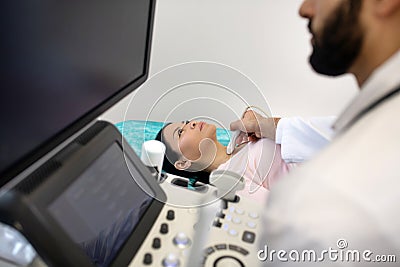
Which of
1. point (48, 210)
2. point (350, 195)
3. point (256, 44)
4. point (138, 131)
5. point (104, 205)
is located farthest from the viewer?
point (256, 44)

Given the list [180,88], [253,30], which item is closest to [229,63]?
[253,30]

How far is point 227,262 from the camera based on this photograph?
59 centimetres

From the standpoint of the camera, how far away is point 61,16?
18.6 inches

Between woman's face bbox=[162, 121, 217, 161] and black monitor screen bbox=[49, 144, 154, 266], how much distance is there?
1.03 ft

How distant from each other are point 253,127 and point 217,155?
0.48 feet

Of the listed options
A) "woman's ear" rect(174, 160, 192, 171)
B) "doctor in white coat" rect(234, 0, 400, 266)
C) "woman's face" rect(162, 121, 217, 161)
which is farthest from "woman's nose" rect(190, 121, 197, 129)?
"doctor in white coat" rect(234, 0, 400, 266)

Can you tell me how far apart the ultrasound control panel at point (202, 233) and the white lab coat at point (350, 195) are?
265mm

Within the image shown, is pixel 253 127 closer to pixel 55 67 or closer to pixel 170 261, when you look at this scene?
pixel 170 261

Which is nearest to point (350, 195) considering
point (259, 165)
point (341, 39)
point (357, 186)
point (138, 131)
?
point (357, 186)

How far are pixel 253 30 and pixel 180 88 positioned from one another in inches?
34.1

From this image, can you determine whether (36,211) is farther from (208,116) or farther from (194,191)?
(208,116)

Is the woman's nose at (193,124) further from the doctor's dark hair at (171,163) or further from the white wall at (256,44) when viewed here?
the white wall at (256,44)

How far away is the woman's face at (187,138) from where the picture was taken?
3.27ft

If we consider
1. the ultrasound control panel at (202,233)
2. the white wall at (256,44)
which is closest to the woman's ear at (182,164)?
the ultrasound control panel at (202,233)
